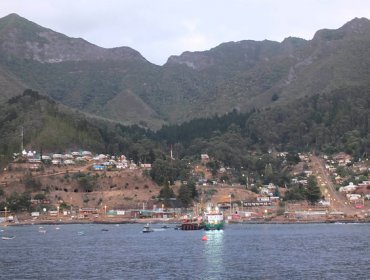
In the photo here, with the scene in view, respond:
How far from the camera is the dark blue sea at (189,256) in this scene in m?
80.7

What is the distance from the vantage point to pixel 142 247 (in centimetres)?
11794

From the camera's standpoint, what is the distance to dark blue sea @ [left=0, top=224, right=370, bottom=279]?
265ft

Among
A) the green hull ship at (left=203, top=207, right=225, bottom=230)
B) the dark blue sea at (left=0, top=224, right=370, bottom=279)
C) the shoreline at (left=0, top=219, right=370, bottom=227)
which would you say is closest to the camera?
the dark blue sea at (left=0, top=224, right=370, bottom=279)

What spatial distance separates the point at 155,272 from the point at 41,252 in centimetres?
3294

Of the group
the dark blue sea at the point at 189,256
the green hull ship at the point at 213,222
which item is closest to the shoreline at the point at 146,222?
the green hull ship at the point at 213,222

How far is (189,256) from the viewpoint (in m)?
101

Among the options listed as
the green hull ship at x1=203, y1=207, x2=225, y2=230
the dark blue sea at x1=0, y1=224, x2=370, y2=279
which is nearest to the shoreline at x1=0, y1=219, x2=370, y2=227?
the green hull ship at x1=203, y1=207, x2=225, y2=230

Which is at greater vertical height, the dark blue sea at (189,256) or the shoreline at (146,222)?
the shoreline at (146,222)

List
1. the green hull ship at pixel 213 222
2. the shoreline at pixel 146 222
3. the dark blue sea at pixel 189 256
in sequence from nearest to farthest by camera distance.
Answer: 1. the dark blue sea at pixel 189 256
2. the green hull ship at pixel 213 222
3. the shoreline at pixel 146 222

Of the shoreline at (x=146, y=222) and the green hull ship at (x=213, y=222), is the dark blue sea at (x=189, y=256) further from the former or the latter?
the shoreline at (x=146, y=222)

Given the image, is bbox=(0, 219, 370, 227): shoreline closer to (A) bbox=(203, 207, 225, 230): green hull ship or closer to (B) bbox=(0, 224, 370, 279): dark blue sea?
(A) bbox=(203, 207, 225, 230): green hull ship

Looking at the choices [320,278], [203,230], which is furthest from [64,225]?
[320,278]

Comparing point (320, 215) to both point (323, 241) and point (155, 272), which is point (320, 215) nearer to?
point (323, 241)

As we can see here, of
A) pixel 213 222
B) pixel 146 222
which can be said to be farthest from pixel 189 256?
pixel 146 222
